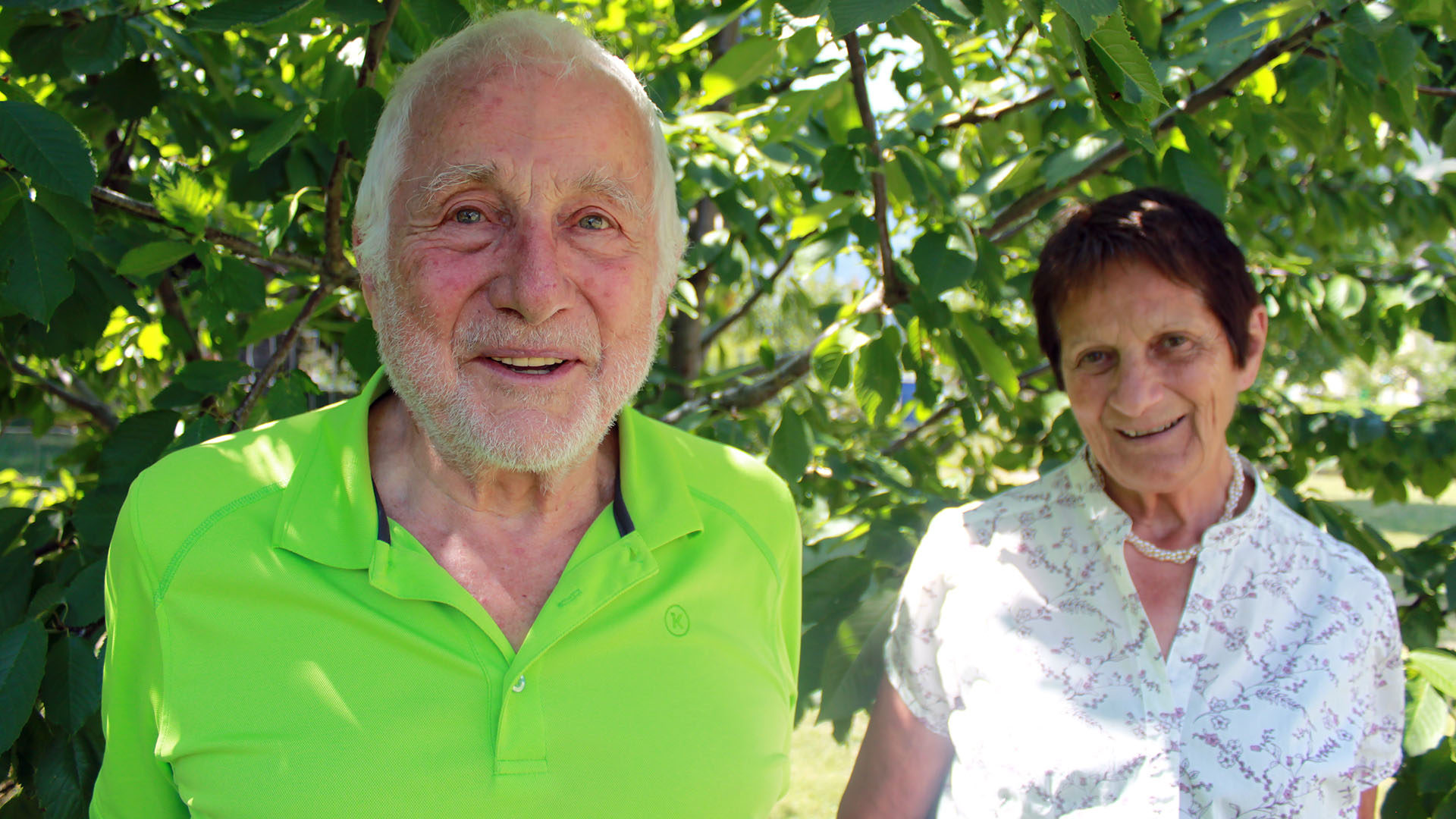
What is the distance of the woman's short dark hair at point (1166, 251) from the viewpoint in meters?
1.75

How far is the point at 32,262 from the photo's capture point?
5.11ft

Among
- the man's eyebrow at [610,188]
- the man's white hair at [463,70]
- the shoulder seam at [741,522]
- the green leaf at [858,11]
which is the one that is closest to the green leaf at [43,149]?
the man's white hair at [463,70]

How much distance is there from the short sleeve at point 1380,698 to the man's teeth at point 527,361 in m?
1.37

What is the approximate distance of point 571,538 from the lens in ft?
4.79

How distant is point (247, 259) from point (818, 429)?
5.05ft

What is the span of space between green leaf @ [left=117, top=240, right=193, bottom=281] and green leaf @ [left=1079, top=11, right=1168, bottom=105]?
1580 mm

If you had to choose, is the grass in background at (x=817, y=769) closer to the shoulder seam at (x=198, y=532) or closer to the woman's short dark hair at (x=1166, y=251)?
the woman's short dark hair at (x=1166, y=251)

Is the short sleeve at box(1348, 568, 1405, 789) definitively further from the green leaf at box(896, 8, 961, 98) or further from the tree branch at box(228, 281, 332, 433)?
the tree branch at box(228, 281, 332, 433)

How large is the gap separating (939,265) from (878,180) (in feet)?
0.72

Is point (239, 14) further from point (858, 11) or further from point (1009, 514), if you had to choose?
point (1009, 514)

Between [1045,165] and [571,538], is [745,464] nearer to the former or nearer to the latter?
[571,538]

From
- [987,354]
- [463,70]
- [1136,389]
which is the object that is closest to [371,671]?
[463,70]

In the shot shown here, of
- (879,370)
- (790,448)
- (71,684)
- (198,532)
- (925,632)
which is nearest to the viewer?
(198,532)

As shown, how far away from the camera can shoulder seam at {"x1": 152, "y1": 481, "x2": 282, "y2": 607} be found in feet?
3.92
